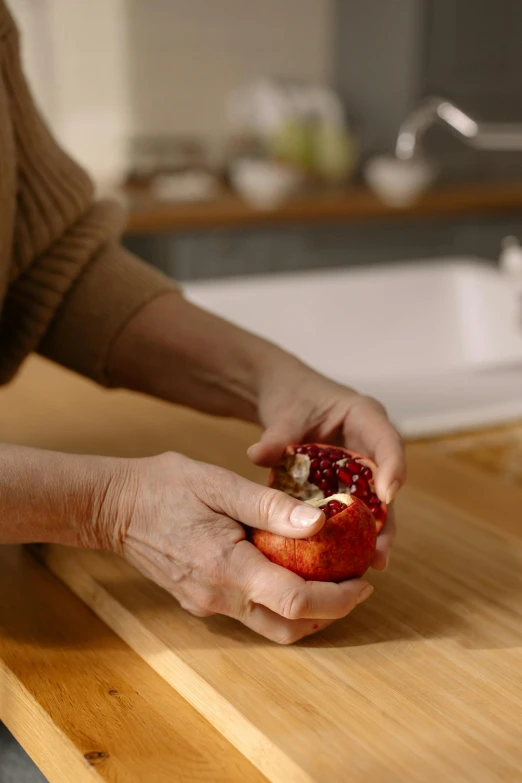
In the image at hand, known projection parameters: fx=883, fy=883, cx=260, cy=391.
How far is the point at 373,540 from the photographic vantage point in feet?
2.54

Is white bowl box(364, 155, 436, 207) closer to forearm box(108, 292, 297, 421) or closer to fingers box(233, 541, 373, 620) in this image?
forearm box(108, 292, 297, 421)

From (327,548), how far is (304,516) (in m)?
0.05

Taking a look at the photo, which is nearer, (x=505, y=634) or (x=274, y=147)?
(x=505, y=634)

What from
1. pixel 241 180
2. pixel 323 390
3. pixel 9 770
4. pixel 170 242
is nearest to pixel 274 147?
pixel 241 180

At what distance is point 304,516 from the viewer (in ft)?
2.33

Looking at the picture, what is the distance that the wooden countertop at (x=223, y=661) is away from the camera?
62 centimetres

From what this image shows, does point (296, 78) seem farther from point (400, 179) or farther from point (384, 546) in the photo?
point (384, 546)

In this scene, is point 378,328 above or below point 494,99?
below

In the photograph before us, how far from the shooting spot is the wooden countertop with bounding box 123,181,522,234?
2953 mm

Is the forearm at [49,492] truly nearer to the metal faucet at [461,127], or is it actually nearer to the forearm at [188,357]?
the forearm at [188,357]

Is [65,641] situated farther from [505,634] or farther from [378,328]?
[378,328]

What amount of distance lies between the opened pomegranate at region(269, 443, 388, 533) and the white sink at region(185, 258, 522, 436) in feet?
3.10

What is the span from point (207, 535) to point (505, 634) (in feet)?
0.91

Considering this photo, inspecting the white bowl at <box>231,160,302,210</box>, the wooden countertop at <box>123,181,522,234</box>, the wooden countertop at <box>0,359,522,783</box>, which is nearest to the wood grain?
the wooden countertop at <box>0,359,522,783</box>
